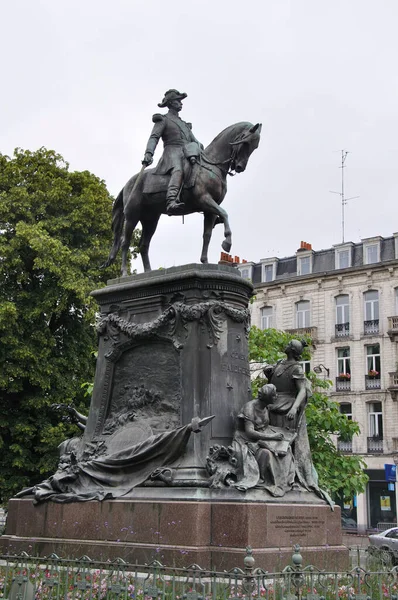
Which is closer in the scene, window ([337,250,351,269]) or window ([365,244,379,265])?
window ([365,244,379,265])

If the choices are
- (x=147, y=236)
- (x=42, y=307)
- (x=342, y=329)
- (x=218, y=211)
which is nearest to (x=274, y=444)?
(x=218, y=211)

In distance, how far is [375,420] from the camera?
4425 centimetres

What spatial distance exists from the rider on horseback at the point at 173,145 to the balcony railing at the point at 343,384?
110 feet

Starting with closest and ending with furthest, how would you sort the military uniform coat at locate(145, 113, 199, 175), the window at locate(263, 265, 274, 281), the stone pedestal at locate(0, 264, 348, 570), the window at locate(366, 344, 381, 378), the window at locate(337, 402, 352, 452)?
the stone pedestal at locate(0, 264, 348, 570), the military uniform coat at locate(145, 113, 199, 175), the window at locate(366, 344, 381, 378), the window at locate(337, 402, 352, 452), the window at locate(263, 265, 274, 281)

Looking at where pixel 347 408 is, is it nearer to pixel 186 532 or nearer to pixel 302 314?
pixel 302 314

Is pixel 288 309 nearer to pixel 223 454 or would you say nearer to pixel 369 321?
pixel 369 321

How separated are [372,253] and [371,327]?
170 inches

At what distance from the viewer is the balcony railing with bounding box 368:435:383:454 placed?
43.3 metres

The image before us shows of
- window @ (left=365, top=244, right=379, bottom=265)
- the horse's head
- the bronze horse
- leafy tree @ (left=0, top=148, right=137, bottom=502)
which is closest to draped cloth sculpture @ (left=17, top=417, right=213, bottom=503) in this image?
the bronze horse

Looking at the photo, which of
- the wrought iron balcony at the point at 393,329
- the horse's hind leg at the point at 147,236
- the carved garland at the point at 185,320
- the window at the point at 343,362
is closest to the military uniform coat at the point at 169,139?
the horse's hind leg at the point at 147,236

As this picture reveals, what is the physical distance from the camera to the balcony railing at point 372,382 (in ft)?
145

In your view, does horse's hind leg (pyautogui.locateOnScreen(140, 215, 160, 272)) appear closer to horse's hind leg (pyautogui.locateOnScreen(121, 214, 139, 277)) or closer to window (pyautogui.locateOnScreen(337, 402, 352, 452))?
horse's hind leg (pyautogui.locateOnScreen(121, 214, 139, 277))

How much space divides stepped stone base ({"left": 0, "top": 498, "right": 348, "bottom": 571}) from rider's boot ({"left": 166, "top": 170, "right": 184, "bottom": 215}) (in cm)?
445

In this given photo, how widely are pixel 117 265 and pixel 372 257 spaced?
907 inches
